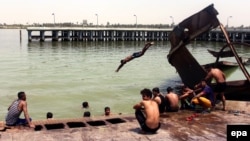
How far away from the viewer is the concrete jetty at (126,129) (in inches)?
360

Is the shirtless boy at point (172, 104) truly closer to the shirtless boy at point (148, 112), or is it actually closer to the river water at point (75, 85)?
the shirtless boy at point (148, 112)

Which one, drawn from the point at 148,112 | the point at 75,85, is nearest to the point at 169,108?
the point at 148,112

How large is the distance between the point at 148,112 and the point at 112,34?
240 ft

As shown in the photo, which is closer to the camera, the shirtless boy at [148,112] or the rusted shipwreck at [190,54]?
the shirtless boy at [148,112]

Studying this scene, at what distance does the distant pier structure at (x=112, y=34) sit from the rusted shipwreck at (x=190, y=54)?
58033mm

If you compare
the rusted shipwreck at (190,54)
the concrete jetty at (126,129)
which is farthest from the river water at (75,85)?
the concrete jetty at (126,129)

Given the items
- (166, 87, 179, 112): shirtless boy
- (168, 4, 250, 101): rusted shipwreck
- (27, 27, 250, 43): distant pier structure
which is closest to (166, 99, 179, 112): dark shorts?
(166, 87, 179, 112): shirtless boy

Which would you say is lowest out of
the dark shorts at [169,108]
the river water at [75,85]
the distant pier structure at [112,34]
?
the river water at [75,85]

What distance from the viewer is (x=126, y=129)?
9.95 meters

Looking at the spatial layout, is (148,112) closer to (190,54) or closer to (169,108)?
(169,108)

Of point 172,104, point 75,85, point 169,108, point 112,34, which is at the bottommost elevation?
point 75,85

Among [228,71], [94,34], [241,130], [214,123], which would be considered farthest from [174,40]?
[94,34]

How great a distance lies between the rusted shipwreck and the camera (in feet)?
48.9

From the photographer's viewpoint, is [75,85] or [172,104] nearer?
[172,104]
